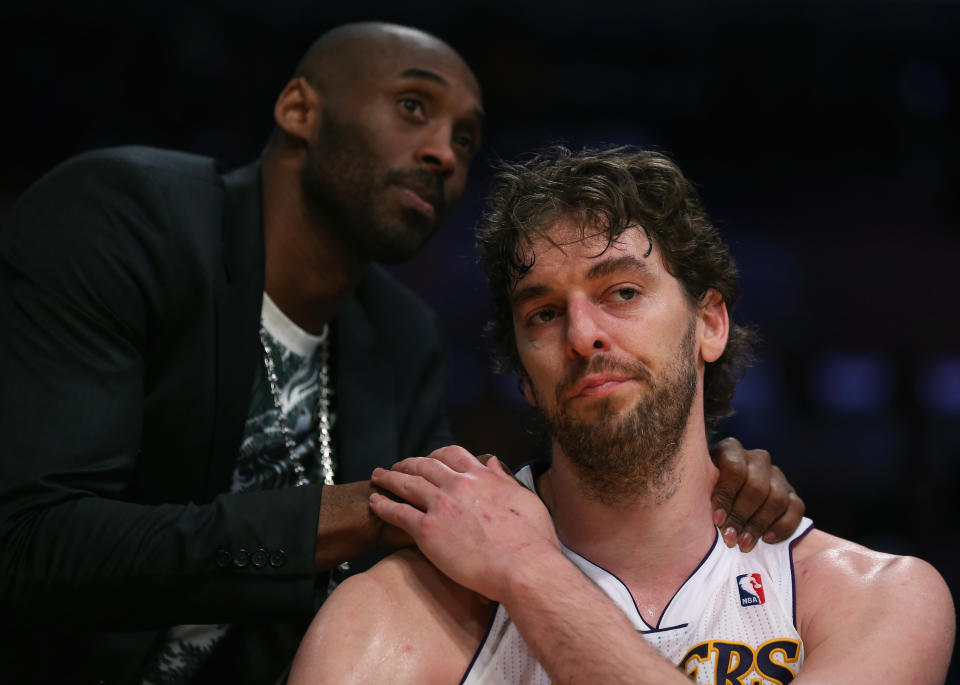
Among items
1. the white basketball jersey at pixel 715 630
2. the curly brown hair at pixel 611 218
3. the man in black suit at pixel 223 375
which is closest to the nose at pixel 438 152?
the man in black suit at pixel 223 375

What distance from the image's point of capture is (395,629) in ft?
6.33

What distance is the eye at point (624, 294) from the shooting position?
2145mm

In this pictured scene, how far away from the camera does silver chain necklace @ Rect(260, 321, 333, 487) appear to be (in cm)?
278

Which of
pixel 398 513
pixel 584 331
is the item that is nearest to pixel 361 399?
pixel 398 513

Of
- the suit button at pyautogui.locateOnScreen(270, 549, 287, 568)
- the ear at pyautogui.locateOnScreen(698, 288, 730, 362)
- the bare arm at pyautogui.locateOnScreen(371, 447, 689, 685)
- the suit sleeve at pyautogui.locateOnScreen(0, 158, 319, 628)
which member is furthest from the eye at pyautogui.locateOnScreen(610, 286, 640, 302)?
the suit button at pyautogui.locateOnScreen(270, 549, 287, 568)

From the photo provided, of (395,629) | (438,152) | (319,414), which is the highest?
(438,152)

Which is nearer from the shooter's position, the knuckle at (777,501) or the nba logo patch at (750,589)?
the nba logo patch at (750,589)

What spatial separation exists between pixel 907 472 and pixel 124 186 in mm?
4951

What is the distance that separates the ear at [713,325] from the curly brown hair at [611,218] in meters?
0.03

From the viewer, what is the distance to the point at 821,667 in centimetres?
180

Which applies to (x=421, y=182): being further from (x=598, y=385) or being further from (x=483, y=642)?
(x=483, y=642)

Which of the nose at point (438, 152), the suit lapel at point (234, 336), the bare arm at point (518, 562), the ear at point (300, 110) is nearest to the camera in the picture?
the bare arm at point (518, 562)

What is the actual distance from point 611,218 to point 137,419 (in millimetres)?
1176

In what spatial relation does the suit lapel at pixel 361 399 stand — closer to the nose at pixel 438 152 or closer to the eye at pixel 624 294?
the nose at pixel 438 152
